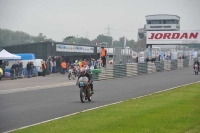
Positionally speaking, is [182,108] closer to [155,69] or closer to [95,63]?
[95,63]

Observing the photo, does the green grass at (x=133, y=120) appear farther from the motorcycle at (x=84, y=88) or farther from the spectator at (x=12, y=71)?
the spectator at (x=12, y=71)

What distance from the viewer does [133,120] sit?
11.5 meters

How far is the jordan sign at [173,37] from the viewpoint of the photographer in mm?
68375

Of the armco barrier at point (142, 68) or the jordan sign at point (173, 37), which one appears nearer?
the armco barrier at point (142, 68)

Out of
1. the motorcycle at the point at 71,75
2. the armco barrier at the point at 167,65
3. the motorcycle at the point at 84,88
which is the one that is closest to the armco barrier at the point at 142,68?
the armco barrier at the point at 167,65

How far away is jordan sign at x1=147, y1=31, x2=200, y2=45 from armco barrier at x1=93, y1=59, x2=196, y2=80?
53.6 feet

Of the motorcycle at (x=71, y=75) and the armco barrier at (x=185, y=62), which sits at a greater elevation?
the armco barrier at (x=185, y=62)

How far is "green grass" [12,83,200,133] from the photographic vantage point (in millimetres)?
10238

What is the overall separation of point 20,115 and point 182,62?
39.5m

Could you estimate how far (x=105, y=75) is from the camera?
111ft

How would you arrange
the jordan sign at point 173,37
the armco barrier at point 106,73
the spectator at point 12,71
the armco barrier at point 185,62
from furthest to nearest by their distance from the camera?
the jordan sign at point 173,37 < the armco barrier at point 185,62 < the spectator at point 12,71 < the armco barrier at point 106,73

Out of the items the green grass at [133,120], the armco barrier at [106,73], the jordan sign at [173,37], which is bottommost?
the green grass at [133,120]

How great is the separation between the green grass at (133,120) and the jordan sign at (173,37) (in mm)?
53959

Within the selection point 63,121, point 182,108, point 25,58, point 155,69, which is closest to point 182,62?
point 155,69
